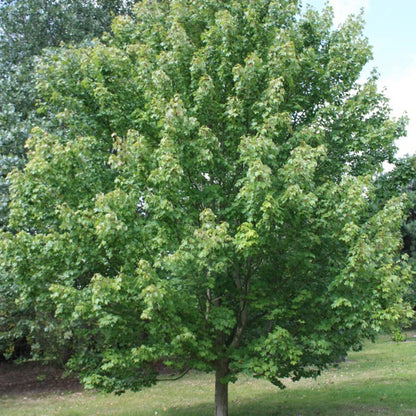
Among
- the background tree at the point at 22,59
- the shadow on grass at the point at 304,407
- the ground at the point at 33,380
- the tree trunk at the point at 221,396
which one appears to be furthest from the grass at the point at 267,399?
the background tree at the point at 22,59

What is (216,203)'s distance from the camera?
812 centimetres

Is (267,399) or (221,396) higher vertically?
(221,396)

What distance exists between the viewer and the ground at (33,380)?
15445mm

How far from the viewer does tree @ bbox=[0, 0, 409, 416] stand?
20.2ft

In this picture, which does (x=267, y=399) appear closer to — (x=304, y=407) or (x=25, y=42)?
(x=304, y=407)

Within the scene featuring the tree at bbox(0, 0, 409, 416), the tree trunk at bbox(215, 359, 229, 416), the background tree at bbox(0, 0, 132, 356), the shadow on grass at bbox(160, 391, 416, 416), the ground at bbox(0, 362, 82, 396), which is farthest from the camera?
the ground at bbox(0, 362, 82, 396)

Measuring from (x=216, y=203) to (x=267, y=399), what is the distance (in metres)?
6.99

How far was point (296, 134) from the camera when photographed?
284 inches

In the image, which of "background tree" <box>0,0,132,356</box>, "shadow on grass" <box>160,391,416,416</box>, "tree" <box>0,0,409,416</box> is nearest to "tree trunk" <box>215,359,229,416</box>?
"tree" <box>0,0,409,416</box>

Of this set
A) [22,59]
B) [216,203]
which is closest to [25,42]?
[22,59]

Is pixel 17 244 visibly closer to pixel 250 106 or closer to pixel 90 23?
pixel 250 106

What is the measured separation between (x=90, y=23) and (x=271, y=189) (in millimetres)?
13149

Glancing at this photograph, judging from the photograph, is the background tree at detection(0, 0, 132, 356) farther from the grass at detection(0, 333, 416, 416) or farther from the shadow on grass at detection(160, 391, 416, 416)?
the shadow on grass at detection(160, 391, 416, 416)

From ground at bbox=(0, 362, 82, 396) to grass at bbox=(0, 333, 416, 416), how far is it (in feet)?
3.45
